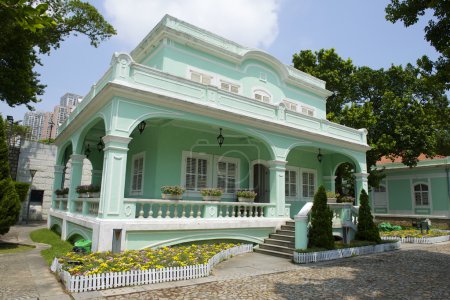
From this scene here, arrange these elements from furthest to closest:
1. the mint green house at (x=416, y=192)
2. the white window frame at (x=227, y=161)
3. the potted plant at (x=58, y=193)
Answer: the mint green house at (x=416, y=192), the potted plant at (x=58, y=193), the white window frame at (x=227, y=161)

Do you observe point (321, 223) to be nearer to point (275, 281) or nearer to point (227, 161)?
point (275, 281)

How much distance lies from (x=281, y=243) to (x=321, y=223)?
1.62 metres

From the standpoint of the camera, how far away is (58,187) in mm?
16094

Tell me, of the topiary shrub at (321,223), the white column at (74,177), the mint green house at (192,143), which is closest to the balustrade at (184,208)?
the mint green house at (192,143)

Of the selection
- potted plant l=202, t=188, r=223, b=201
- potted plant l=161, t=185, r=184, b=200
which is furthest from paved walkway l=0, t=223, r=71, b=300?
potted plant l=202, t=188, r=223, b=201

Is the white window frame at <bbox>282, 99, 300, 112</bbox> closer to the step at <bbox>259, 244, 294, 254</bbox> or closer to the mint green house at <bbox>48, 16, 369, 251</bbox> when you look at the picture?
the mint green house at <bbox>48, 16, 369, 251</bbox>

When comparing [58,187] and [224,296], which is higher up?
[58,187]

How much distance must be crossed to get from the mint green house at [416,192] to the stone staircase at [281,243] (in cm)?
1694

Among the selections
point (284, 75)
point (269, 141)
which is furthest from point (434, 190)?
point (269, 141)

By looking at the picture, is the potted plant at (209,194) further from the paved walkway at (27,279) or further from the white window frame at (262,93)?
the white window frame at (262,93)

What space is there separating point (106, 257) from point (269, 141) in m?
7.29

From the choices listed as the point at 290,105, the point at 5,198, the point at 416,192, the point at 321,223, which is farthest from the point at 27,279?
the point at 416,192

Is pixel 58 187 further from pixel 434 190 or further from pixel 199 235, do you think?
pixel 434 190

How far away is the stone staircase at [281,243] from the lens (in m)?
10.6
